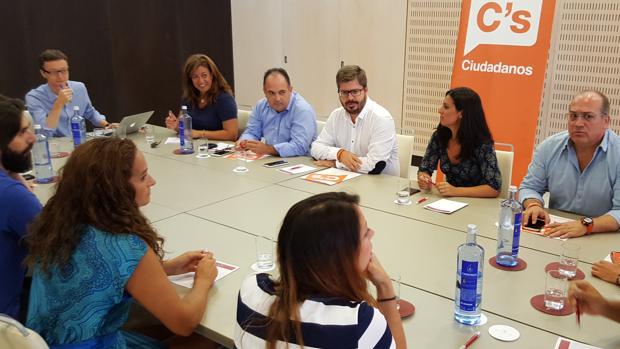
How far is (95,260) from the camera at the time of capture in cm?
155

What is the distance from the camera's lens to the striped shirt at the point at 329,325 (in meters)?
1.17

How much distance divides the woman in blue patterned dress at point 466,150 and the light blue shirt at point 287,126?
1.07 metres

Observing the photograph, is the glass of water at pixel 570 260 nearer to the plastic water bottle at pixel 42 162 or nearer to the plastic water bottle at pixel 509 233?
the plastic water bottle at pixel 509 233

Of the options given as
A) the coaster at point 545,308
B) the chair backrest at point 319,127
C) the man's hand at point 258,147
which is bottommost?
the coaster at point 545,308

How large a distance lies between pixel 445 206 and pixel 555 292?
0.96 meters

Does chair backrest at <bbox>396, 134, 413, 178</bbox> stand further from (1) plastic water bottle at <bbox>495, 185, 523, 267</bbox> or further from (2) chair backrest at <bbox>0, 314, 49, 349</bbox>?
(2) chair backrest at <bbox>0, 314, 49, 349</bbox>

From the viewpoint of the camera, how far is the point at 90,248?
5.09ft

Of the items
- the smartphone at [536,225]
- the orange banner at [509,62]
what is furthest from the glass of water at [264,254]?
the orange banner at [509,62]

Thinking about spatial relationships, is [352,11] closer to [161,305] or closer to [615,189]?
[615,189]

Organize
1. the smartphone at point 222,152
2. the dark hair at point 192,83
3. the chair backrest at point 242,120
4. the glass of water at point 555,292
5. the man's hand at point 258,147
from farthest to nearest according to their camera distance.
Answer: the chair backrest at point 242,120
the dark hair at point 192,83
the smartphone at point 222,152
the man's hand at point 258,147
the glass of water at point 555,292

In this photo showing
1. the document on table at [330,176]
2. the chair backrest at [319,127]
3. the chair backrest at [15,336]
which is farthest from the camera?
the chair backrest at [319,127]

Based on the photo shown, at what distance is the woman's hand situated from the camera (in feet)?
6.44

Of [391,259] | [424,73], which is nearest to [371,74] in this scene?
[424,73]

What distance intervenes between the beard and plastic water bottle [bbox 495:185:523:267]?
6.53ft
